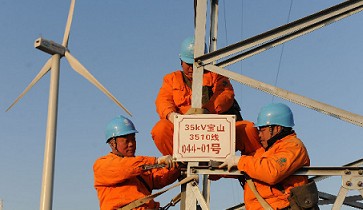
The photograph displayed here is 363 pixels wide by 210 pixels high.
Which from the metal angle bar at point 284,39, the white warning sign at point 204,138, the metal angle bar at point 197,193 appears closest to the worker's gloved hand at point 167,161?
the white warning sign at point 204,138

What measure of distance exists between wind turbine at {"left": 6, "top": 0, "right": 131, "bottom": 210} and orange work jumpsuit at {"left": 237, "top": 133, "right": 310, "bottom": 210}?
12266mm

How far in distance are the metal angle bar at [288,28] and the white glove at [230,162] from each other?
1.84 meters

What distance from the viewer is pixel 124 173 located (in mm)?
11250

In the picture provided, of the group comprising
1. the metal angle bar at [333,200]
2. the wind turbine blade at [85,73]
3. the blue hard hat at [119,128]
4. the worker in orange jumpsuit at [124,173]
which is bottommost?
the metal angle bar at [333,200]

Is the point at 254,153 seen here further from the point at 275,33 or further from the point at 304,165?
the point at 275,33

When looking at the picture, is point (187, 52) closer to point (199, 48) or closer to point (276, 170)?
point (199, 48)

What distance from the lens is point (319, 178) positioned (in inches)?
535

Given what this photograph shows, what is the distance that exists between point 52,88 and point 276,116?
14.7 meters

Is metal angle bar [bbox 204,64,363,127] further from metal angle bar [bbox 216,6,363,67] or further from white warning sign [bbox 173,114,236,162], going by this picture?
white warning sign [bbox 173,114,236,162]

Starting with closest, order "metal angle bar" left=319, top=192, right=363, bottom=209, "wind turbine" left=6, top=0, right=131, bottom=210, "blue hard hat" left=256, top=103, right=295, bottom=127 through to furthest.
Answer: "blue hard hat" left=256, top=103, right=295, bottom=127
"metal angle bar" left=319, top=192, right=363, bottom=209
"wind turbine" left=6, top=0, right=131, bottom=210

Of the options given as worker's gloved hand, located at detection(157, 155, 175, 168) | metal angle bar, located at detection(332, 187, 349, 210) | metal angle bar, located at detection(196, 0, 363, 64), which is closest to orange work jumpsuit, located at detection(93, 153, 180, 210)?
worker's gloved hand, located at detection(157, 155, 175, 168)

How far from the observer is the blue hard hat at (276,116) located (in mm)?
10672

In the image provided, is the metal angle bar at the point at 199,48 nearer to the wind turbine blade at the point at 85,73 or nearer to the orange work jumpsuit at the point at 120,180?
the orange work jumpsuit at the point at 120,180

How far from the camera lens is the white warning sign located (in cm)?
1044
